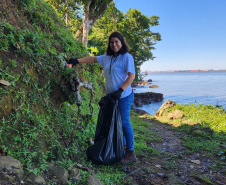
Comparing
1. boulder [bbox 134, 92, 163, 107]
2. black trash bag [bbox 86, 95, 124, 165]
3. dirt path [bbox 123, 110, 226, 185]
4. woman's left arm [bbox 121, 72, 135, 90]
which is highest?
woman's left arm [bbox 121, 72, 135, 90]

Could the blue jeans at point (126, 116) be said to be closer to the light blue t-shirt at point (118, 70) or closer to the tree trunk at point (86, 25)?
the light blue t-shirt at point (118, 70)

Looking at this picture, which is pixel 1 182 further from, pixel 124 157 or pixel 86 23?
pixel 86 23

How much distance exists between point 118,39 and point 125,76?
0.66 metres

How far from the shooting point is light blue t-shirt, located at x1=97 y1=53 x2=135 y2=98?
2.95m

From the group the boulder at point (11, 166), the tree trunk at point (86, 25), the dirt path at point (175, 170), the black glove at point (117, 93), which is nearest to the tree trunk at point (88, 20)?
the tree trunk at point (86, 25)

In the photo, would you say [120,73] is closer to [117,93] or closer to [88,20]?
[117,93]

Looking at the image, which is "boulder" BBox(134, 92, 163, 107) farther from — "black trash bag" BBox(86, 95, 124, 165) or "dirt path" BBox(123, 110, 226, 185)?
"black trash bag" BBox(86, 95, 124, 165)

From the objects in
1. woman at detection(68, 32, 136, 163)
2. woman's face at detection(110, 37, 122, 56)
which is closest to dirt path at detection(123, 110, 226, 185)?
woman at detection(68, 32, 136, 163)

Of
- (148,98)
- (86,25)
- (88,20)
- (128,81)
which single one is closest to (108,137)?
(128,81)

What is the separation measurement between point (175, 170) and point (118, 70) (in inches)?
87.8

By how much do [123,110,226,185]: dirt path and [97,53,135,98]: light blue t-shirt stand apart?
1414 mm

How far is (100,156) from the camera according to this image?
2801 mm

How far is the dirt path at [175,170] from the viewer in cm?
293

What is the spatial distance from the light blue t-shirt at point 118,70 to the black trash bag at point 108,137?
0.24 meters
